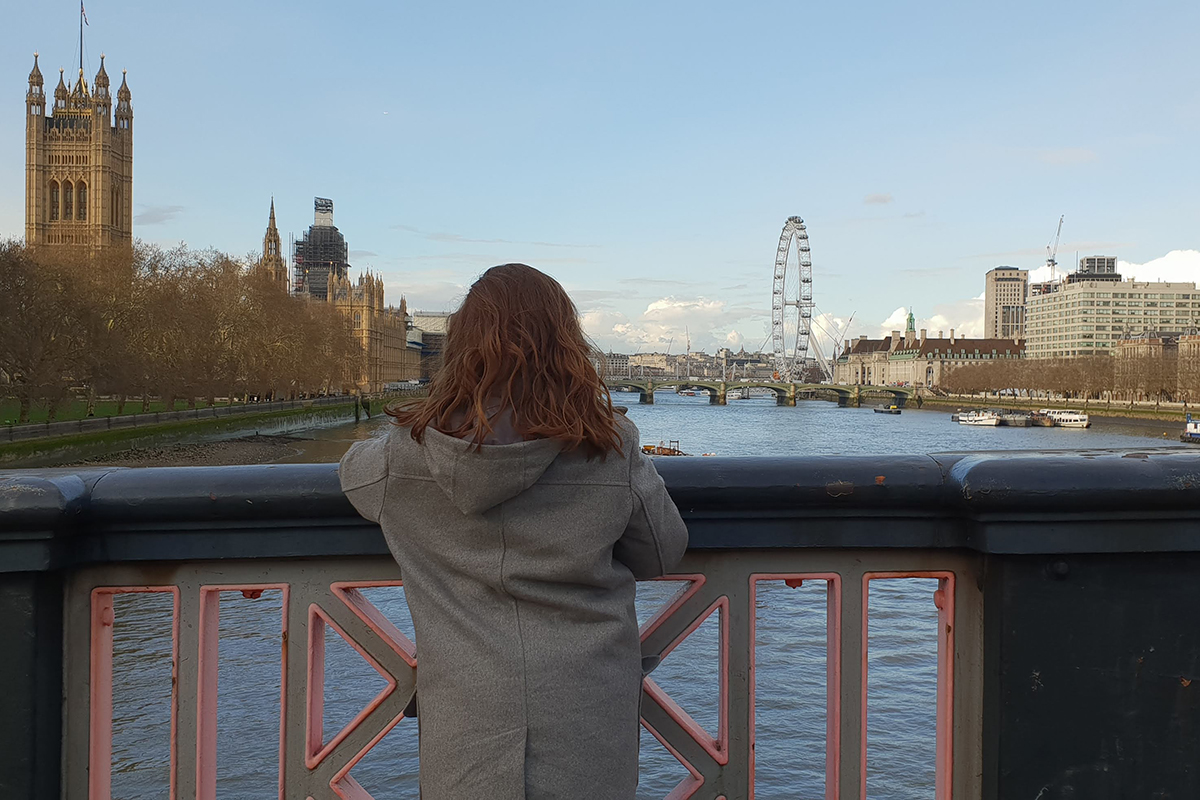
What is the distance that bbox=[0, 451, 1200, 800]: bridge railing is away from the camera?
1.69 metres

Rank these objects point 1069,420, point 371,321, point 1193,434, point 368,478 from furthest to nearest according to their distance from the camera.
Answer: point 371,321 → point 1069,420 → point 1193,434 → point 368,478

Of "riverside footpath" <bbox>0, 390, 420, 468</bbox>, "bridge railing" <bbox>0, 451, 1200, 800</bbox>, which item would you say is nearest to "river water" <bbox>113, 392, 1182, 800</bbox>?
"bridge railing" <bbox>0, 451, 1200, 800</bbox>

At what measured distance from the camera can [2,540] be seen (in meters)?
1.59

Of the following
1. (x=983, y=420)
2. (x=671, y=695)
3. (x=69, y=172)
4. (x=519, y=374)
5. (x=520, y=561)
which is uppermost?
(x=69, y=172)

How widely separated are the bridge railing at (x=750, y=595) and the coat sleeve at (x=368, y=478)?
10 cm

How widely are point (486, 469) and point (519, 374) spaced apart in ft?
0.64

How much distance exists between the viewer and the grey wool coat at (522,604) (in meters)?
1.46

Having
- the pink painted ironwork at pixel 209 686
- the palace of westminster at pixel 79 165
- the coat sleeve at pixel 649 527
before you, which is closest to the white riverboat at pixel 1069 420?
the palace of westminster at pixel 79 165

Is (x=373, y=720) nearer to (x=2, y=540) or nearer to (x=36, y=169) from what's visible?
(x=2, y=540)

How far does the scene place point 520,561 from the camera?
4.86 ft

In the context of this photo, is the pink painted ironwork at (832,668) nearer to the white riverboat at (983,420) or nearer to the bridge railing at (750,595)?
the bridge railing at (750,595)

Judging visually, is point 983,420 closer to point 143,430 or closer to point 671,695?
point 143,430

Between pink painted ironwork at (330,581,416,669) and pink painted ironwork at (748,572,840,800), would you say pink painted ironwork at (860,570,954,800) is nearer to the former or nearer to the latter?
pink painted ironwork at (748,572,840,800)

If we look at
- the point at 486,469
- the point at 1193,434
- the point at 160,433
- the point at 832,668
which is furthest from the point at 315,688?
the point at 1193,434
